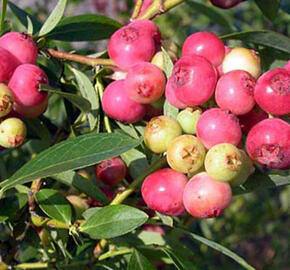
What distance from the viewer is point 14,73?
91 cm

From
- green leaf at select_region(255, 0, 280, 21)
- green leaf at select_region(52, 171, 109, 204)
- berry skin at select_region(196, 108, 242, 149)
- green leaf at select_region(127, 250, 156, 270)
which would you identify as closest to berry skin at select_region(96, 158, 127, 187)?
green leaf at select_region(52, 171, 109, 204)

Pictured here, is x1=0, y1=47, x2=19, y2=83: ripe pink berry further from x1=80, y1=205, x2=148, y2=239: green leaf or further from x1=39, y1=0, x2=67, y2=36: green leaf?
x1=80, y1=205, x2=148, y2=239: green leaf

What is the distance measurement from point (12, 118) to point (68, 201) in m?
0.18

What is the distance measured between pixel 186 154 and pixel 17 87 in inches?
10.8

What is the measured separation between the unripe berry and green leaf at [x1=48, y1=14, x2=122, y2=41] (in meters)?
A: 0.33

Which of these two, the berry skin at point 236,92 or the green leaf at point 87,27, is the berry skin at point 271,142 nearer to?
the berry skin at point 236,92

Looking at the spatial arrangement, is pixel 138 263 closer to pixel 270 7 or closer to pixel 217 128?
pixel 217 128

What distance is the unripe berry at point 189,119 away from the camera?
2.93 feet

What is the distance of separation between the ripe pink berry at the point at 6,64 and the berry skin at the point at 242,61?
32 centimetres

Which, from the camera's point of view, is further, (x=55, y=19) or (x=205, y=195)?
(x=55, y=19)

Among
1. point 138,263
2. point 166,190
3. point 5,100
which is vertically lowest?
point 138,263

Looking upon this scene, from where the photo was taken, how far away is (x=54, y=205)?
96cm

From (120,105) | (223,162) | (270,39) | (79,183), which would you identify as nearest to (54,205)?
(79,183)

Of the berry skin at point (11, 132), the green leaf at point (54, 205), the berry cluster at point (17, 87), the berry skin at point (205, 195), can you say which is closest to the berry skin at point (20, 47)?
the berry cluster at point (17, 87)
